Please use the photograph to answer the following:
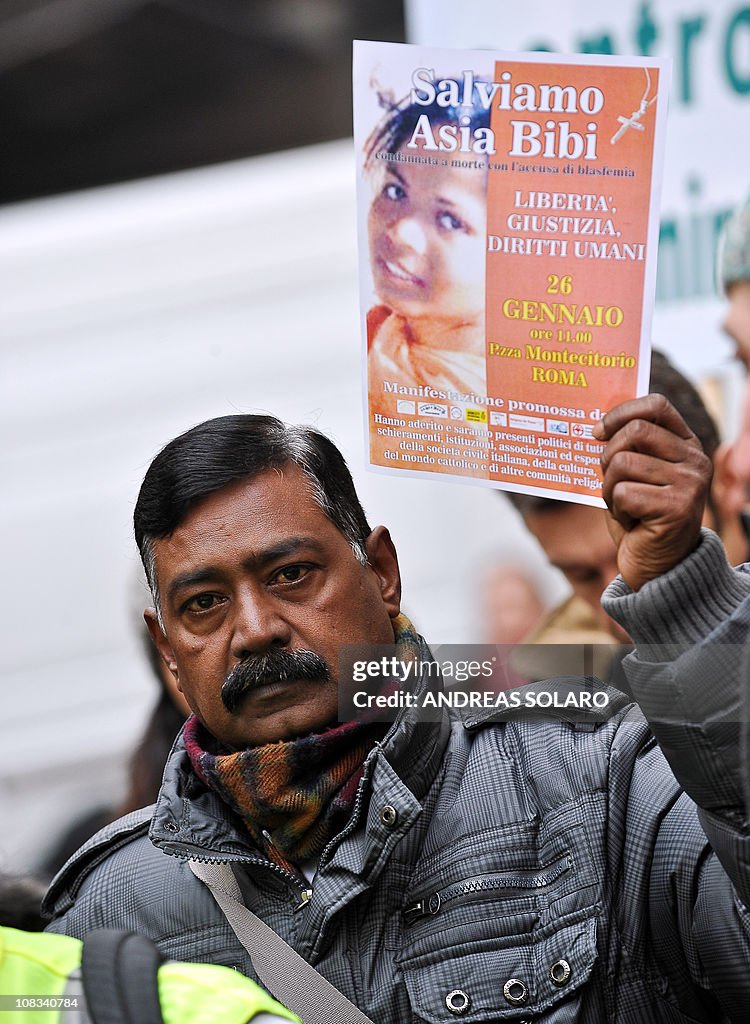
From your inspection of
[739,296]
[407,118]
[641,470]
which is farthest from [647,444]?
[739,296]

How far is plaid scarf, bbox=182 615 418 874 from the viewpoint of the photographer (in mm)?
1822

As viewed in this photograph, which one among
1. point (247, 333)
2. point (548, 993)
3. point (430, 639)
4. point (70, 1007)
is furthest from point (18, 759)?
point (70, 1007)

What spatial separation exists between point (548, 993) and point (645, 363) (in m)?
0.80

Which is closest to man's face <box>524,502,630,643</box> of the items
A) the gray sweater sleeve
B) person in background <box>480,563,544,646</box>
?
person in background <box>480,563,544,646</box>

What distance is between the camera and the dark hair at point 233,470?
192cm

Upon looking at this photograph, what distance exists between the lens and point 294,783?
6.02 feet

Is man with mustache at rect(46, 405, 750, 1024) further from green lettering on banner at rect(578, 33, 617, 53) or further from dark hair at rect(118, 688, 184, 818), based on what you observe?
green lettering on banner at rect(578, 33, 617, 53)

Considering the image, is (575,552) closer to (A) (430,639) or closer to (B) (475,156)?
(A) (430,639)

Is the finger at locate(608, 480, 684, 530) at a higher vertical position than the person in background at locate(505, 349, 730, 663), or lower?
higher

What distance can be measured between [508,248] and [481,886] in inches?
33.0

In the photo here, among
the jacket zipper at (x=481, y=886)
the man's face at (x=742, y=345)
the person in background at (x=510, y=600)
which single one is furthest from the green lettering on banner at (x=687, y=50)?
the jacket zipper at (x=481, y=886)

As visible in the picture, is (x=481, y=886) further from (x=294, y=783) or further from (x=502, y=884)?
(x=294, y=783)

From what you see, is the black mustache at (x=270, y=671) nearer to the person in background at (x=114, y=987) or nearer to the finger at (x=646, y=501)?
the finger at (x=646, y=501)

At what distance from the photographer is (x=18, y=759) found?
3.95 metres
